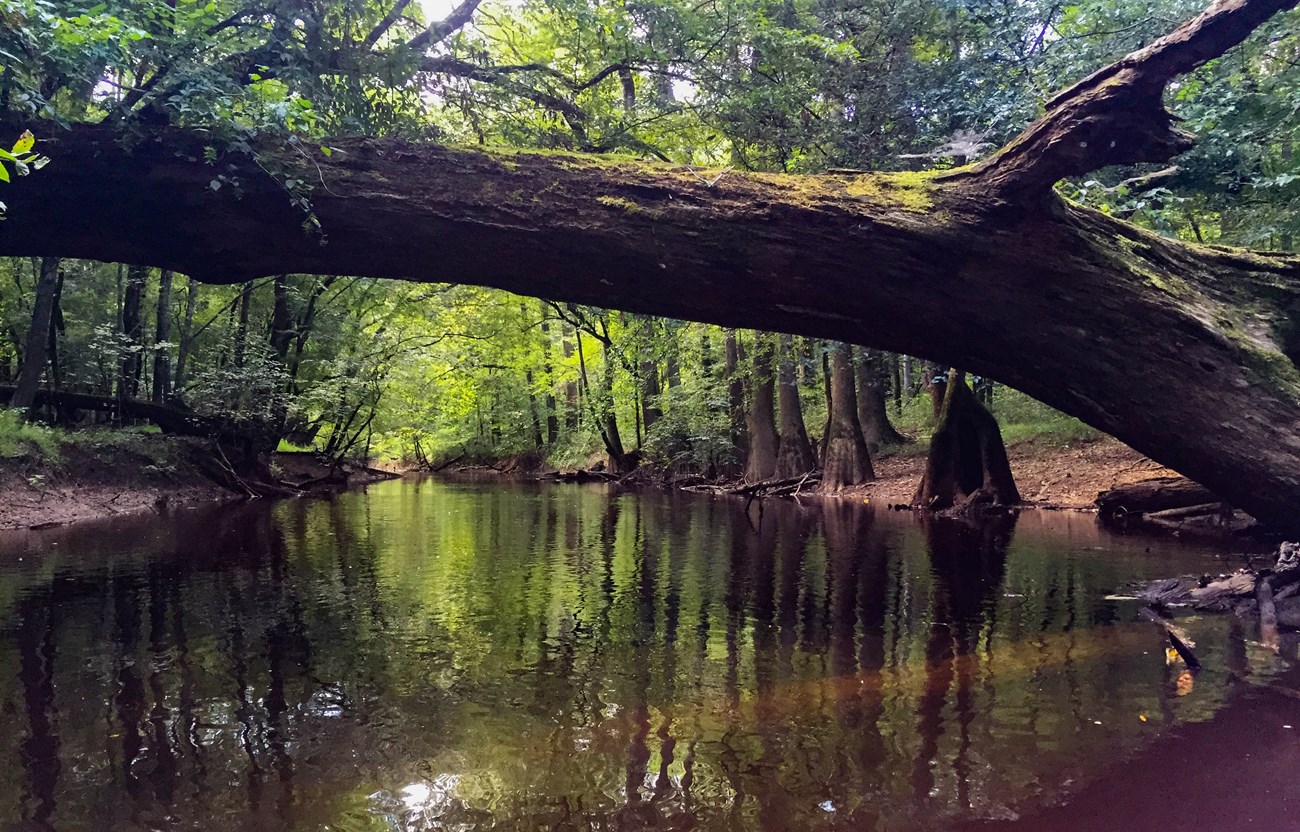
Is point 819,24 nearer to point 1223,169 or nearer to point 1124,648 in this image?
point 1223,169

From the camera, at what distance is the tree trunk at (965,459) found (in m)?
12.6

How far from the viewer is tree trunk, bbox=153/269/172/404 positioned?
16.7 metres

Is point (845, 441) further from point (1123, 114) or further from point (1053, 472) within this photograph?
point (1123, 114)

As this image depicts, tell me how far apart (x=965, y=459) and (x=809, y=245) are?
31.2 ft

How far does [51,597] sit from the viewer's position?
598cm

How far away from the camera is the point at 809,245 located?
4.62 metres

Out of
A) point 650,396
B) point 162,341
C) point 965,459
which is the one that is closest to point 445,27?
point 965,459

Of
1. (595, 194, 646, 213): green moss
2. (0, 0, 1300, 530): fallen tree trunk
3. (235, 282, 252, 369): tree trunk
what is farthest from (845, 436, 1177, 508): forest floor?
(235, 282, 252, 369): tree trunk

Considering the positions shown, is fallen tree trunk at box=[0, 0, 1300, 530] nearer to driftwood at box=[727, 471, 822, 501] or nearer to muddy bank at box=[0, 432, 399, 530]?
muddy bank at box=[0, 432, 399, 530]

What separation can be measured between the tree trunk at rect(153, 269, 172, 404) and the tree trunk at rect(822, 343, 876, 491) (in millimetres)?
14330

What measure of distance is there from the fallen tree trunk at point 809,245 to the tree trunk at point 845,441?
11.6 meters

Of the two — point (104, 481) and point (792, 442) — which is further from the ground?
point (792, 442)

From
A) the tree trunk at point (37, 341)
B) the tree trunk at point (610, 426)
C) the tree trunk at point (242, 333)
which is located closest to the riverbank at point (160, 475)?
the tree trunk at point (37, 341)

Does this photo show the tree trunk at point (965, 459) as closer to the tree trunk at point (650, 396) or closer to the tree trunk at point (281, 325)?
the tree trunk at point (650, 396)
